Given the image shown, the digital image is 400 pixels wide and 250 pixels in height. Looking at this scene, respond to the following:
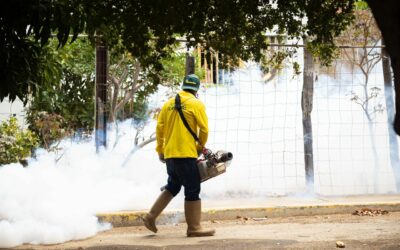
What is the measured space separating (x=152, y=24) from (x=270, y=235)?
2.74 metres

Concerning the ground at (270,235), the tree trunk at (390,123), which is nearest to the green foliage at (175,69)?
the tree trunk at (390,123)

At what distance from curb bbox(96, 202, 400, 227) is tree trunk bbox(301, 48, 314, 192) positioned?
1300 mm

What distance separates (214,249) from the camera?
7.20m

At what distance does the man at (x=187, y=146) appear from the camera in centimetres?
802

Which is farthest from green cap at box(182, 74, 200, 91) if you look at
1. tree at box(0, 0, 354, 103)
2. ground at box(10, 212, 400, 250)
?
ground at box(10, 212, 400, 250)

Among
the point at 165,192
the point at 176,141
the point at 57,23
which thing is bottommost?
the point at 165,192

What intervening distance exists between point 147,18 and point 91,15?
478 mm

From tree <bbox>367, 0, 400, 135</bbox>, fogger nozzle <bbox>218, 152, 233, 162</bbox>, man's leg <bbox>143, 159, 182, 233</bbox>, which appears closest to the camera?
tree <bbox>367, 0, 400, 135</bbox>

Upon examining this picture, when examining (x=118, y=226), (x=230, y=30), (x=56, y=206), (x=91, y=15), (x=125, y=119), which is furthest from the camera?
(x=125, y=119)

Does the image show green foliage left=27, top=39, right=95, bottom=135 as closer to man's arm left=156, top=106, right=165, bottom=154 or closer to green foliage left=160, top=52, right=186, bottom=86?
green foliage left=160, top=52, right=186, bottom=86

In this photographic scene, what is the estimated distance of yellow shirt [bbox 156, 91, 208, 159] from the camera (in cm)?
801

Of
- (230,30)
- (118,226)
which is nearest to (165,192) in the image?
(118,226)

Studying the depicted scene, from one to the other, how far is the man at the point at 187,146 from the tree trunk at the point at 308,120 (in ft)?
11.7

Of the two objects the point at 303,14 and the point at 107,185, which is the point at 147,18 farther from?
the point at 107,185
